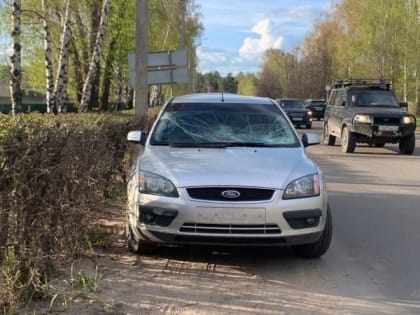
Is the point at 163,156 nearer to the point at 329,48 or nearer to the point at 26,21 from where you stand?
the point at 26,21

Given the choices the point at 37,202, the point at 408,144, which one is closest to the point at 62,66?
the point at 408,144

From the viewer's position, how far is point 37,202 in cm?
452

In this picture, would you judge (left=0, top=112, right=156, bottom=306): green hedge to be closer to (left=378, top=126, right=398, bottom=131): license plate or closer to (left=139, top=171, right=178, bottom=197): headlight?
(left=139, top=171, right=178, bottom=197): headlight

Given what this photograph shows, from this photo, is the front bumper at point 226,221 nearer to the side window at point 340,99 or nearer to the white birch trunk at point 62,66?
the side window at point 340,99

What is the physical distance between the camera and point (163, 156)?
19.8 ft

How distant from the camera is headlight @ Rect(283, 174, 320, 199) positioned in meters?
5.55

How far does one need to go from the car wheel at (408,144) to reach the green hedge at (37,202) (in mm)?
14561

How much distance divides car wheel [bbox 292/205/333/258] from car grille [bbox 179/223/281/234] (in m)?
0.75

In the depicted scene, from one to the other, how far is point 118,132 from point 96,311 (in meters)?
4.53

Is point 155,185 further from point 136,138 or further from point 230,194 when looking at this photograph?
point 136,138

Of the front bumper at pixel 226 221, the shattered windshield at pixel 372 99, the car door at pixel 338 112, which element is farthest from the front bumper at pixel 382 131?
the front bumper at pixel 226 221

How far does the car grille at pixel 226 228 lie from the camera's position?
17.7 feet

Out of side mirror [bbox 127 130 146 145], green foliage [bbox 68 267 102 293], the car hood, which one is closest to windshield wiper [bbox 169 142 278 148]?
the car hood

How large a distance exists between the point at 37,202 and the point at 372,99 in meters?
16.0
